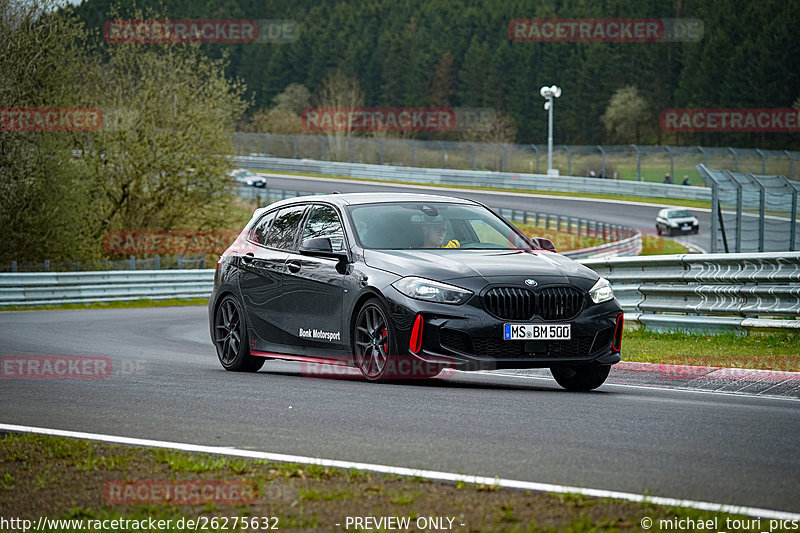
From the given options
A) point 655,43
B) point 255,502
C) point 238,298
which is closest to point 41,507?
point 255,502

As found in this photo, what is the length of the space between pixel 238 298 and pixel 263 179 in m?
63.3

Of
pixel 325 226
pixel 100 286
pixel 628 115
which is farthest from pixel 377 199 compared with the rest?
pixel 628 115

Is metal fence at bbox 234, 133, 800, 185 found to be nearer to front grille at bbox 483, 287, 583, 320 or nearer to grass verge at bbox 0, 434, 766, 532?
front grille at bbox 483, 287, 583, 320

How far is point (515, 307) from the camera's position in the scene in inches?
365

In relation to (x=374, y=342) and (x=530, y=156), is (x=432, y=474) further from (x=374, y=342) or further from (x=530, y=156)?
(x=530, y=156)

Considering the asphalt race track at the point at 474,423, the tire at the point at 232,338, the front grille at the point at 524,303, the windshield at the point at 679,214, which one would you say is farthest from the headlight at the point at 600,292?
the windshield at the point at 679,214

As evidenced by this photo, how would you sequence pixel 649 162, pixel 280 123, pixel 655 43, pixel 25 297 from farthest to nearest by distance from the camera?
pixel 655 43
pixel 280 123
pixel 649 162
pixel 25 297

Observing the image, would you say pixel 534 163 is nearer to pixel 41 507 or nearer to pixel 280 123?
pixel 280 123
